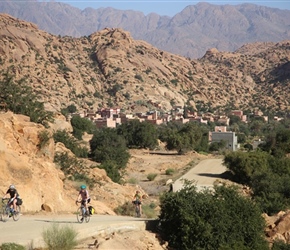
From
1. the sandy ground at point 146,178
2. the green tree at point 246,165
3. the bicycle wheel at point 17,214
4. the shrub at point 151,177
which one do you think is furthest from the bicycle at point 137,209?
the shrub at point 151,177

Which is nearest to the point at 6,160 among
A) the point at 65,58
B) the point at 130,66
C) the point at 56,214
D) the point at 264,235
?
the point at 56,214

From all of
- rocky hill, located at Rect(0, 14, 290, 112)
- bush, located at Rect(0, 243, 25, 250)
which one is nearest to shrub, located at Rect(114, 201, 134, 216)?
bush, located at Rect(0, 243, 25, 250)

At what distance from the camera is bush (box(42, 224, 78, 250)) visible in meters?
11.3

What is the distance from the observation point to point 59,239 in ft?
37.2

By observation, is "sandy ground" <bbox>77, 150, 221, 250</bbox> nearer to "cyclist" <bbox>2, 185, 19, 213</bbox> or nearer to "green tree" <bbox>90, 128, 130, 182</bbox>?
"green tree" <bbox>90, 128, 130, 182</bbox>

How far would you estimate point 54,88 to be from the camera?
91562mm

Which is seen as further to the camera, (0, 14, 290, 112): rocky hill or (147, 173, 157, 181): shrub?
(0, 14, 290, 112): rocky hill

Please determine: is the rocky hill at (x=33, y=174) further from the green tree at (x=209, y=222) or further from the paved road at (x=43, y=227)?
the green tree at (x=209, y=222)

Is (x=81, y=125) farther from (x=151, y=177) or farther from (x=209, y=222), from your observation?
(x=209, y=222)

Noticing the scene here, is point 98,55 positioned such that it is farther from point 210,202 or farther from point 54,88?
point 210,202

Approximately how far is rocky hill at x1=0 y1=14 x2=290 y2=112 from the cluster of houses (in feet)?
20.3

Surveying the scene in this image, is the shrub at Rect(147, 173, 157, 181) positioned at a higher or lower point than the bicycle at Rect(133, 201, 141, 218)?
lower

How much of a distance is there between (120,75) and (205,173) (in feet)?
224

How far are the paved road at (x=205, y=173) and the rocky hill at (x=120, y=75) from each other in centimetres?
3624
